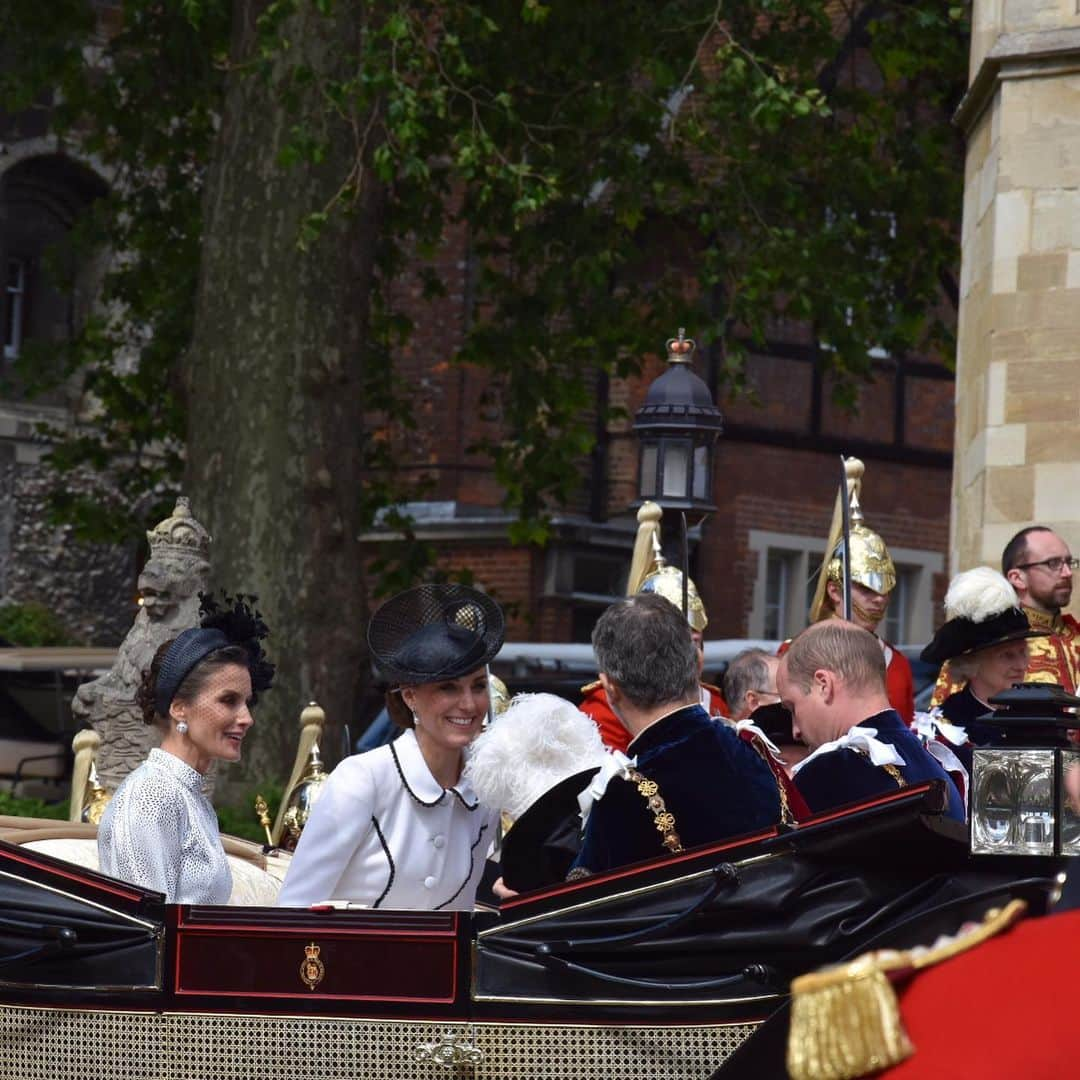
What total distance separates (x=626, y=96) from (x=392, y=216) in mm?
1891

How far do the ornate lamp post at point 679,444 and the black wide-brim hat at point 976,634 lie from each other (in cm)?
199

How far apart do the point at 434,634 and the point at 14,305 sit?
20.7 metres

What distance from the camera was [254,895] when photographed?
5844 mm

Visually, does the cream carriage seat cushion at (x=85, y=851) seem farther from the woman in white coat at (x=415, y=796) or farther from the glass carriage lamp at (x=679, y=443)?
the glass carriage lamp at (x=679, y=443)

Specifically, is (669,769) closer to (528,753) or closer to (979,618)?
(528,753)

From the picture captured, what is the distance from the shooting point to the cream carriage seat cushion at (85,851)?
225 inches

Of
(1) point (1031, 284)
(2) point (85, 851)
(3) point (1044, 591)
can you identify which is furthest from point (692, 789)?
(1) point (1031, 284)

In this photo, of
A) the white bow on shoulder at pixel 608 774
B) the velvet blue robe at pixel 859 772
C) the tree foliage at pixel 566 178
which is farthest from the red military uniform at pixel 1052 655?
the tree foliage at pixel 566 178

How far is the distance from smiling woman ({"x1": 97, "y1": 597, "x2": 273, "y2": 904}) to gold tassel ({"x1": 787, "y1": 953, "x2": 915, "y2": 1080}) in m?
2.68

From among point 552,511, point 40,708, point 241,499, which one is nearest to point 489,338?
point 241,499

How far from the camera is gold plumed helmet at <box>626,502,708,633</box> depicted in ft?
24.2

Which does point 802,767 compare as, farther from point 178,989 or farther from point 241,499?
point 241,499

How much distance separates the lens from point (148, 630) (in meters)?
8.23

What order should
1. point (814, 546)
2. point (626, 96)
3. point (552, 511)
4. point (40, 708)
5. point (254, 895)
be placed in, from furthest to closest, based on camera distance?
point (814, 546) < point (552, 511) < point (40, 708) < point (626, 96) < point (254, 895)
